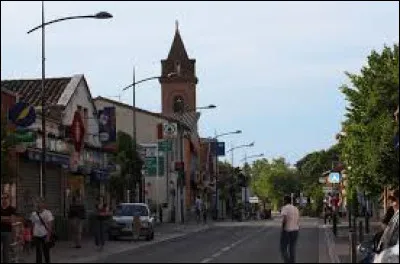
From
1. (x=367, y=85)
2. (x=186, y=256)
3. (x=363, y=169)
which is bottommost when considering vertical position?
(x=186, y=256)

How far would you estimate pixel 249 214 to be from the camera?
96000 millimetres

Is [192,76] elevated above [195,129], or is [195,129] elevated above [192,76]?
[192,76]

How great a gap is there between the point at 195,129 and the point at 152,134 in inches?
1000

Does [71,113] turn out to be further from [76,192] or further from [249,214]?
[249,214]

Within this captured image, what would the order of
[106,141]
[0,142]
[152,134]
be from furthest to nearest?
[152,134] → [106,141] → [0,142]

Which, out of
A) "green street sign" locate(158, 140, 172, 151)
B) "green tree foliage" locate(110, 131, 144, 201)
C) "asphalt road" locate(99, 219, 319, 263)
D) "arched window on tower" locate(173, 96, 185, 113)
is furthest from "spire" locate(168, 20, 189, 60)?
"asphalt road" locate(99, 219, 319, 263)

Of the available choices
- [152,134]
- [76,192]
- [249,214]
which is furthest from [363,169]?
[249,214]

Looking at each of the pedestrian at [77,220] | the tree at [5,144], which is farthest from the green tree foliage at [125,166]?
the tree at [5,144]

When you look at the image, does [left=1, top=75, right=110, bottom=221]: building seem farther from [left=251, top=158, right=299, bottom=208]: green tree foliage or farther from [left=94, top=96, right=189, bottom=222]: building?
[left=251, top=158, right=299, bottom=208]: green tree foliage

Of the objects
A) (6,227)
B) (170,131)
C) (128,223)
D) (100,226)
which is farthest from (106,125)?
(6,227)

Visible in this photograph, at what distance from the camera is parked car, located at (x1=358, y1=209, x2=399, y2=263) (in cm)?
1439

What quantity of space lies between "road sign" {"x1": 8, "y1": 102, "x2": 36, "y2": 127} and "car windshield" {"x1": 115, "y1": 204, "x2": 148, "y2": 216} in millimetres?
9370

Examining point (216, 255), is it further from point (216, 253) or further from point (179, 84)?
point (179, 84)

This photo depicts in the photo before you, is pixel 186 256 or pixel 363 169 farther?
pixel 363 169
